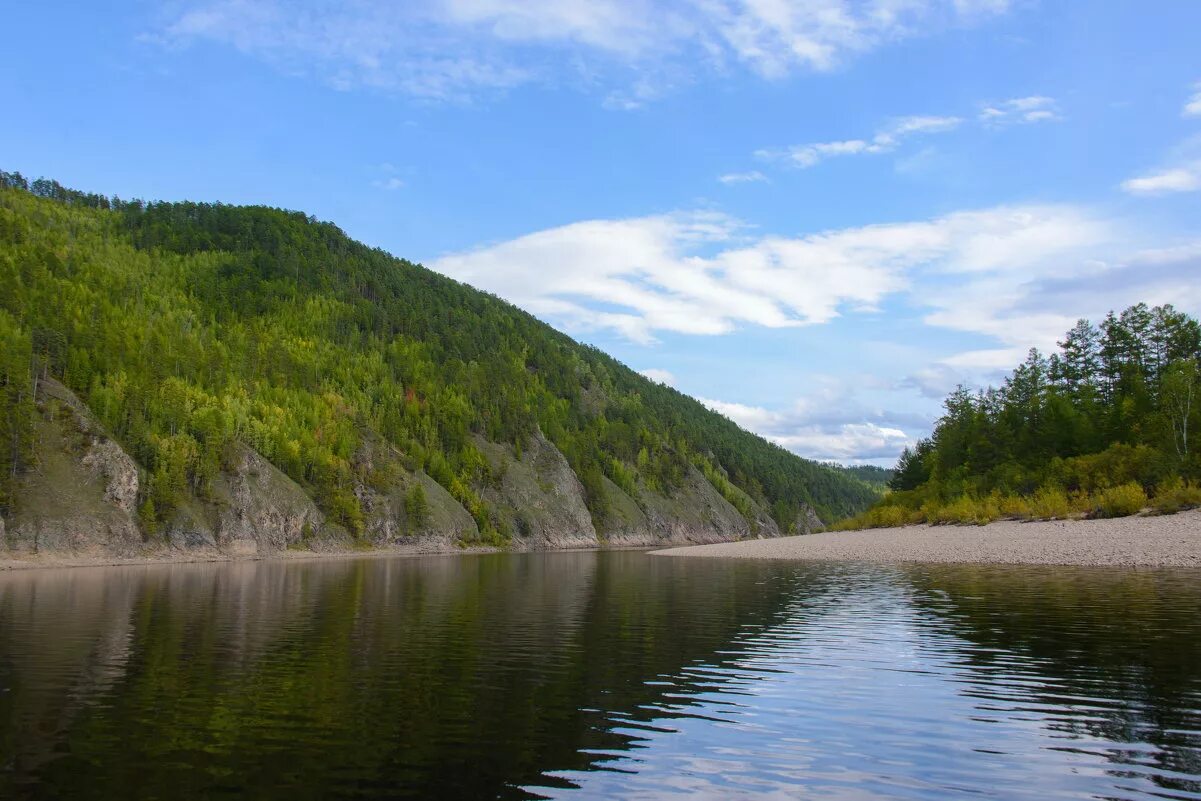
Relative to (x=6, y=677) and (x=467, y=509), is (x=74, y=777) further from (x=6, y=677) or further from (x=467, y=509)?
(x=467, y=509)

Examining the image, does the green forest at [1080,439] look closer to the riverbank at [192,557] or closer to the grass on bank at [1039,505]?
the grass on bank at [1039,505]

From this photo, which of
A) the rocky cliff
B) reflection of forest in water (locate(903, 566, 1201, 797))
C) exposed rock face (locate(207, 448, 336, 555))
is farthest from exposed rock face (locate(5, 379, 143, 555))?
reflection of forest in water (locate(903, 566, 1201, 797))

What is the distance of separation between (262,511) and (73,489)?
31.2 meters

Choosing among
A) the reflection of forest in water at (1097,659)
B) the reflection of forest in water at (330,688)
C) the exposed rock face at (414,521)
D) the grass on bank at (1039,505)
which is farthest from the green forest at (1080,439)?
the exposed rock face at (414,521)

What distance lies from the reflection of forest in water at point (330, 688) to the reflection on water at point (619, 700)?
9 centimetres

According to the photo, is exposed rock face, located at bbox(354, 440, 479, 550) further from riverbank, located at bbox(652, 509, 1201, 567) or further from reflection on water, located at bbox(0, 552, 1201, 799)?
reflection on water, located at bbox(0, 552, 1201, 799)

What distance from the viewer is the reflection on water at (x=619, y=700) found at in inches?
540

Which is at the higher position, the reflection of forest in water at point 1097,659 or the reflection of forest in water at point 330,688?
the reflection of forest in water at point 1097,659

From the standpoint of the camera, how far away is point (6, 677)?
2266 centimetres

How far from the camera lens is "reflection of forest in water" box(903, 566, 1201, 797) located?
50.8 ft

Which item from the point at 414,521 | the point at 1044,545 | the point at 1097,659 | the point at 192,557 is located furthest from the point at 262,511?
the point at 1097,659

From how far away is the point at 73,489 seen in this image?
10256cm

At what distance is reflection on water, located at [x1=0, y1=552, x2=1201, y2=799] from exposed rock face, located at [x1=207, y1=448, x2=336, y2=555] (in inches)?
3448

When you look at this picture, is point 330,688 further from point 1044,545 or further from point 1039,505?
point 1039,505
